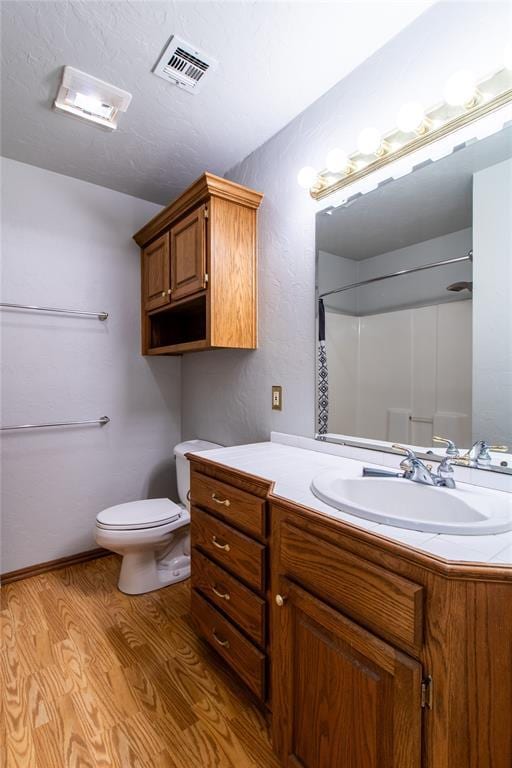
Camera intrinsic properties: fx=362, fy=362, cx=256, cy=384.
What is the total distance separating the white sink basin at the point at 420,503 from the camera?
2.43ft

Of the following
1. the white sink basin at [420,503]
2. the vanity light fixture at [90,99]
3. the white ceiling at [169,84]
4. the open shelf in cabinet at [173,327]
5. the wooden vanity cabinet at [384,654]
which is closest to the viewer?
the wooden vanity cabinet at [384,654]

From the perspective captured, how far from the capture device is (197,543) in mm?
1459

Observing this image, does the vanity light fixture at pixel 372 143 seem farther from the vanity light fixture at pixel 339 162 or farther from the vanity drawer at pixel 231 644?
the vanity drawer at pixel 231 644

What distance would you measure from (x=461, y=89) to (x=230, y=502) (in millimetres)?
1442

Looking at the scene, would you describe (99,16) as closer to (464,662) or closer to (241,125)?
(241,125)

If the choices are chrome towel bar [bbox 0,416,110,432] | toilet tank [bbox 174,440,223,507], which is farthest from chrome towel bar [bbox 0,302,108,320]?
toilet tank [bbox 174,440,223,507]

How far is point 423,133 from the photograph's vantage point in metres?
1.17

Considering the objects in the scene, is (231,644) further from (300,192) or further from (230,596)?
(300,192)

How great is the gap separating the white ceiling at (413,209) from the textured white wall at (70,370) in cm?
148

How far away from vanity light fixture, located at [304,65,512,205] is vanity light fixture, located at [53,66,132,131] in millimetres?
891

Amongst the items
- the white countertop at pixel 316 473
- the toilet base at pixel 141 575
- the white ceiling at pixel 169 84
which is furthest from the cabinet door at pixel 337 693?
the white ceiling at pixel 169 84

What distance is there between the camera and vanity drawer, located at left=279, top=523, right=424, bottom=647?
0.68 meters

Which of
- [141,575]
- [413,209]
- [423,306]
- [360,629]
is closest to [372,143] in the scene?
[413,209]

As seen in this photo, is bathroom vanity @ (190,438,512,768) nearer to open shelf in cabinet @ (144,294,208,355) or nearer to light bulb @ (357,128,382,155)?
light bulb @ (357,128,382,155)
